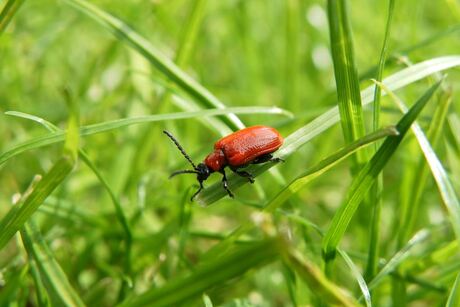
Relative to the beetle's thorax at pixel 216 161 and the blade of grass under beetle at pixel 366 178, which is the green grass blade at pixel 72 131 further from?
the beetle's thorax at pixel 216 161

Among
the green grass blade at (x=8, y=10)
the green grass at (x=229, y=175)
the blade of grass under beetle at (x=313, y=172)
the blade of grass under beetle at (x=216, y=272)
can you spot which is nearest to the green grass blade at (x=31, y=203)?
the green grass at (x=229, y=175)

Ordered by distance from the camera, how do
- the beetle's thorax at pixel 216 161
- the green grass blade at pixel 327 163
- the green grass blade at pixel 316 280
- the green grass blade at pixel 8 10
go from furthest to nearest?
the beetle's thorax at pixel 216 161 < the green grass blade at pixel 8 10 < the green grass blade at pixel 327 163 < the green grass blade at pixel 316 280

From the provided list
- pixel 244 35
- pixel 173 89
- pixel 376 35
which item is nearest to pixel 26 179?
pixel 173 89

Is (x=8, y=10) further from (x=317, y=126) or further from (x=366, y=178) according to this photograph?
(x=366, y=178)

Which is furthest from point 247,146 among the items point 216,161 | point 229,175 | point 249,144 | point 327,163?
point 327,163

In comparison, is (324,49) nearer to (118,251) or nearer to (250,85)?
(250,85)

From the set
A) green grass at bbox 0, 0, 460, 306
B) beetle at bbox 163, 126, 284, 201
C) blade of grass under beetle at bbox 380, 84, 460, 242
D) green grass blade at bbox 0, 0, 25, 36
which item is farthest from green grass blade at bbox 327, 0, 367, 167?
green grass blade at bbox 0, 0, 25, 36
